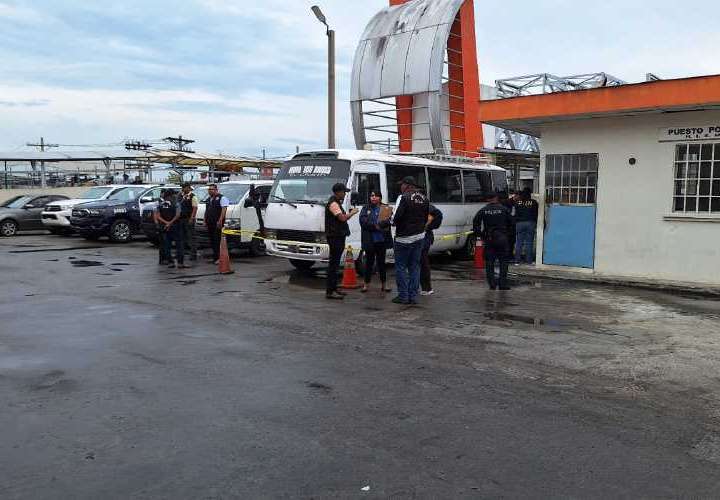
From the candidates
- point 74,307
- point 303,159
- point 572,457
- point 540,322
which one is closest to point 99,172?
point 303,159

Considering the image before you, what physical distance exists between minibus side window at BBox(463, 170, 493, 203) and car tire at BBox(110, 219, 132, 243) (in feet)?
32.7

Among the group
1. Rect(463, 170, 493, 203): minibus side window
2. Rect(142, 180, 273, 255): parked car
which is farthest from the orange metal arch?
Rect(142, 180, 273, 255): parked car

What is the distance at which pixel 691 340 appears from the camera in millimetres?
6934

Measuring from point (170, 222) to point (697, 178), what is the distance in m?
9.70

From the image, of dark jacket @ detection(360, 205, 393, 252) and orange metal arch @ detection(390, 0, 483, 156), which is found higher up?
orange metal arch @ detection(390, 0, 483, 156)

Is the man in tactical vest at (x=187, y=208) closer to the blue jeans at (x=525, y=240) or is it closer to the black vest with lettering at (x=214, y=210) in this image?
the black vest with lettering at (x=214, y=210)

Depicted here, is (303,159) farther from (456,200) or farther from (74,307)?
(74,307)

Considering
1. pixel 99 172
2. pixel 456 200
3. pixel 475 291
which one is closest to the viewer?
pixel 475 291

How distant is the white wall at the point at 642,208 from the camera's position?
35.7ft

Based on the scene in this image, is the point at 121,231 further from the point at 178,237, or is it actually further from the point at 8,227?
the point at 178,237

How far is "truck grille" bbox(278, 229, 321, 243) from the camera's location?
11.2 metres

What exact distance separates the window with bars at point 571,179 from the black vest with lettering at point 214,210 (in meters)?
Result: 6.77

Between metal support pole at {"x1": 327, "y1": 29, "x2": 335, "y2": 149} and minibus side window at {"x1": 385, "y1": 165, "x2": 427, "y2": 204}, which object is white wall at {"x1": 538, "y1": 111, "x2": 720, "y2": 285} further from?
metal support pole at {"x1": 327, "y1": 29, "x2": 335, "y2": 149}

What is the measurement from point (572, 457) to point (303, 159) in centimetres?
912
